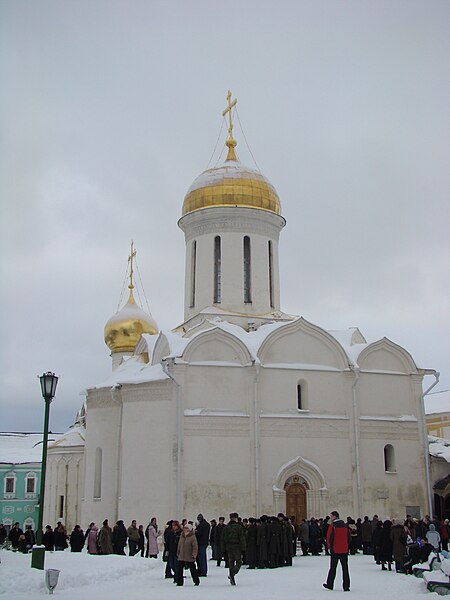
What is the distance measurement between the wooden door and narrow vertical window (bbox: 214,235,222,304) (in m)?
6.33

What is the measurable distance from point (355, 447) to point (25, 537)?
29.3 ft

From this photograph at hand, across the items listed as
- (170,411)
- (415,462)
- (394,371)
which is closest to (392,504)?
(415,462)

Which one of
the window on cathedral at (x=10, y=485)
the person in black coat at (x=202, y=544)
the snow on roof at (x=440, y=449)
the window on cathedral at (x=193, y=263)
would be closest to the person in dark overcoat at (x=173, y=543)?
the person in black coat at (x=202, y=544)

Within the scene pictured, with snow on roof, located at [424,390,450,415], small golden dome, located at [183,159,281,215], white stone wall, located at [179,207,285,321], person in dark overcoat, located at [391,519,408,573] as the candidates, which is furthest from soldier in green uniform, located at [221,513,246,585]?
snow on roof, located at [424,390,450,415]

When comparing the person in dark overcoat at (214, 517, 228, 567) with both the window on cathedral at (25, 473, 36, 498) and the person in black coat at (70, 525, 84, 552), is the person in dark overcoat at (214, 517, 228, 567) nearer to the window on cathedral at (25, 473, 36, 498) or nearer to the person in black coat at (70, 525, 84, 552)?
the person in black coat at (70, 525, 84, 552)

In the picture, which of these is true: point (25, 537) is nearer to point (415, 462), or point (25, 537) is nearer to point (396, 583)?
point (396, 583)

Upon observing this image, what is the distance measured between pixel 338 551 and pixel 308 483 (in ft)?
32.0

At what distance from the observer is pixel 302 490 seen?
1916cm

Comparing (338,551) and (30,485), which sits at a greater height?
(30,485)

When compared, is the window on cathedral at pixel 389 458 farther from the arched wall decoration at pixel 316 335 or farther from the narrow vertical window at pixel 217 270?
the narrow vertical window at pixel 217 270

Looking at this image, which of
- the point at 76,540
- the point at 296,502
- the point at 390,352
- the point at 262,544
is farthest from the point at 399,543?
the point at 390,352

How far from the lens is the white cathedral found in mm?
18547

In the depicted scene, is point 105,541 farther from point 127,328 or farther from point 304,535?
point 127,328

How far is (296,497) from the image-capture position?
19.0 m
